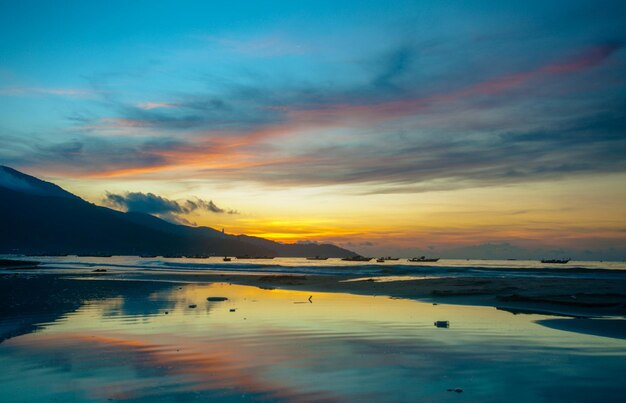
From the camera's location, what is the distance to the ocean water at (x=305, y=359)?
1157cm

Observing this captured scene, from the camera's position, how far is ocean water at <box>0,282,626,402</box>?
1157 cm

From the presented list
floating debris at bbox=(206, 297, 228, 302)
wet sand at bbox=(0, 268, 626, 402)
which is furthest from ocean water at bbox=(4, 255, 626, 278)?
wet sand at bbox=(0, 268, 626, 402)

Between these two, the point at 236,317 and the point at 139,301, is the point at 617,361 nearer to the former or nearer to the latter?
the point at 236,317

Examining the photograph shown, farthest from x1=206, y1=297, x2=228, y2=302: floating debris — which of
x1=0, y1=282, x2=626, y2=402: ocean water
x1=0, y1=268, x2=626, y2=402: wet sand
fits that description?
x1=0, y1=282, x2=626, y2=402: ocean water

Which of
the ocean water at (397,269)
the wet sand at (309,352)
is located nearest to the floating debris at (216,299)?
the wet sand at (309,352)

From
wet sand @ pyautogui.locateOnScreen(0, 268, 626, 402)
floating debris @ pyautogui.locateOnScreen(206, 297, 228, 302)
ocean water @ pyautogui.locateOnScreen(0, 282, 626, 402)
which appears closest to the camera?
ocean water @ pyautogui.locateOnScreen(0, 282, 626, 402)

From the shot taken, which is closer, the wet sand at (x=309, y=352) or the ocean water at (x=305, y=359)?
the ocean water at (x=305, y=359)

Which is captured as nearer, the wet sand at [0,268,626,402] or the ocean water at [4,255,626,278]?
the wet sand at [0,268,626,402]

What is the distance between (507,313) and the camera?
26.8 metres

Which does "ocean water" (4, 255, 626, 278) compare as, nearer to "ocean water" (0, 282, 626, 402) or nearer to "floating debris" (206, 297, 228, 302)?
"floating debris" (206, 297, 228, 302)

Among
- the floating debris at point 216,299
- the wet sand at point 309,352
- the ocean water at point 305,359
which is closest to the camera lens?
the ocean water at point 305,359

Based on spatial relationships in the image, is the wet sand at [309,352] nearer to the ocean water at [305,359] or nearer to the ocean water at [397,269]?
the ocean water at [305,359]

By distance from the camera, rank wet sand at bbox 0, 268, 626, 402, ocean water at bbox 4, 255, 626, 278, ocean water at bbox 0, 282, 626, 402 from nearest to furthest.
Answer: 1. ocean water at bbox 0, 282, 626, 402
2. wet sand at bbox 0, 268, 626, 402
3. ocean water at bbox 4, 255, 626, 278

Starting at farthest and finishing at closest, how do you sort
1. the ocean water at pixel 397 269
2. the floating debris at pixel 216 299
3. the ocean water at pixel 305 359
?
1. the ocean water at pixel 397 269
2. the floating debris at pixel 216 299
3. the ocean water at pixel 305 359
